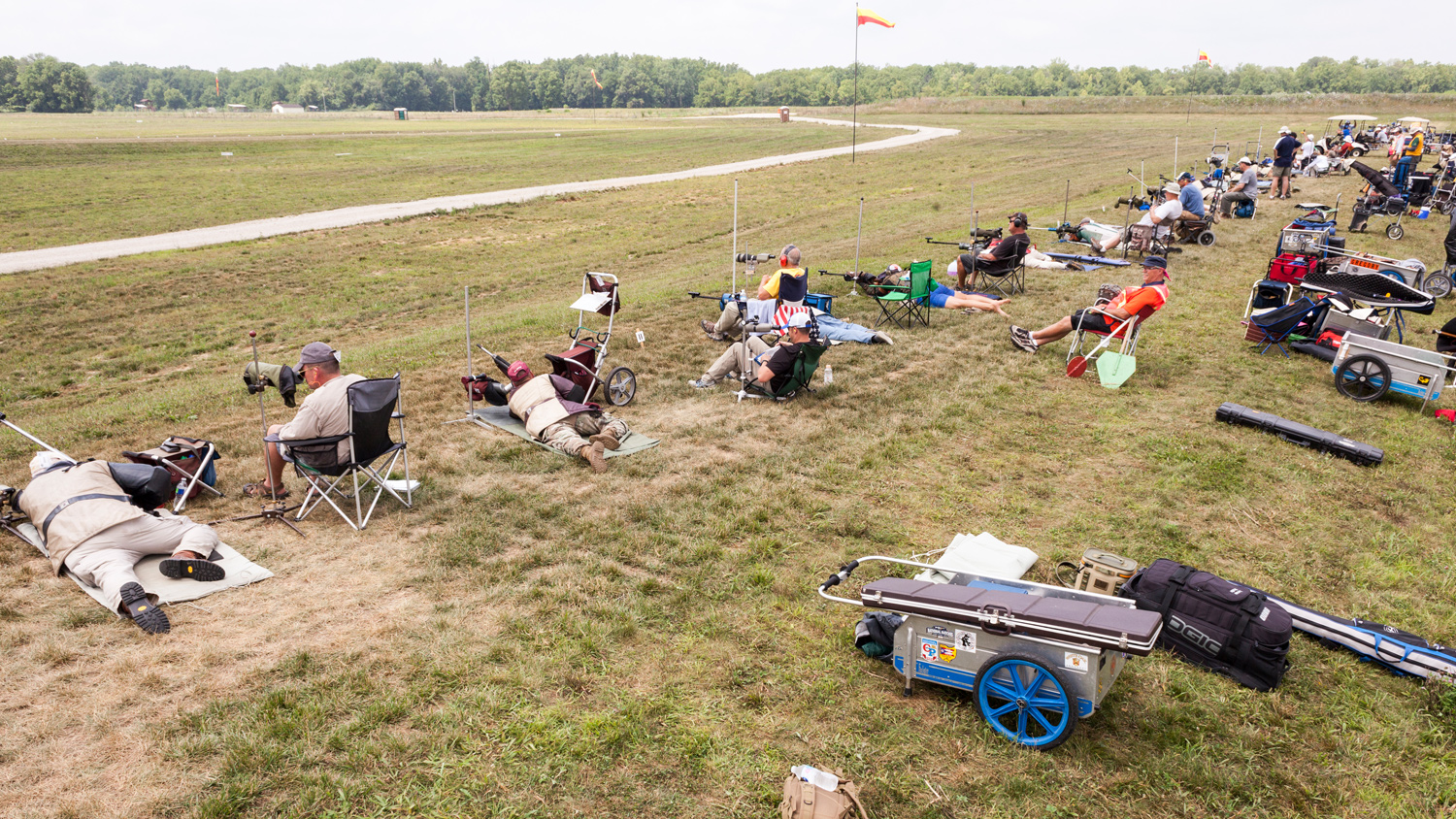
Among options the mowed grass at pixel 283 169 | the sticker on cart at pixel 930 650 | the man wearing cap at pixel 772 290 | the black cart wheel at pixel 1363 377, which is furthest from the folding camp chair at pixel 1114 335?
the mowed grass at pixel 283 169

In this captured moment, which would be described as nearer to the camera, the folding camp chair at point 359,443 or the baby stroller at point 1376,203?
the folding camp chair at point 359,443

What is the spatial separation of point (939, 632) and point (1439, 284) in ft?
47.7

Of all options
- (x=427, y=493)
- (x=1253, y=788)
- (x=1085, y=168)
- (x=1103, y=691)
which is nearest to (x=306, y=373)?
(x=427, y=493)

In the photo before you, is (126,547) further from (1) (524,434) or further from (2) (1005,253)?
(2) (1005,253)

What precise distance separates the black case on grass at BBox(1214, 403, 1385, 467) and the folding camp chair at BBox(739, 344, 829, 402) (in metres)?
4.31

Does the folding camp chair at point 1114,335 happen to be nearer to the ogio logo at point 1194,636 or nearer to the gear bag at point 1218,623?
the gear bag at point 1218,623

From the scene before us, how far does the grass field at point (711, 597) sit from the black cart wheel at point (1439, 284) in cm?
55

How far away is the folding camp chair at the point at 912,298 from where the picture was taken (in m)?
→ 12.7

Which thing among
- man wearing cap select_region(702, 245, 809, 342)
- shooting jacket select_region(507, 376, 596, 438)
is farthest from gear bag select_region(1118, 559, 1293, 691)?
man wearing cap select_region(702, 245, 809, 342)

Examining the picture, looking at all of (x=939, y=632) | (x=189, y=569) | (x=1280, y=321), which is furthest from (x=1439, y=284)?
(x=189, y=569)

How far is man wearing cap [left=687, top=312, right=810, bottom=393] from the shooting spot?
9445 mm

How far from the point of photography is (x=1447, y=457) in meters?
8.08

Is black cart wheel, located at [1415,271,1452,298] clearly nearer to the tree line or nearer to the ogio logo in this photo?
the ogio logo

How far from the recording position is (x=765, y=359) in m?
9.88
